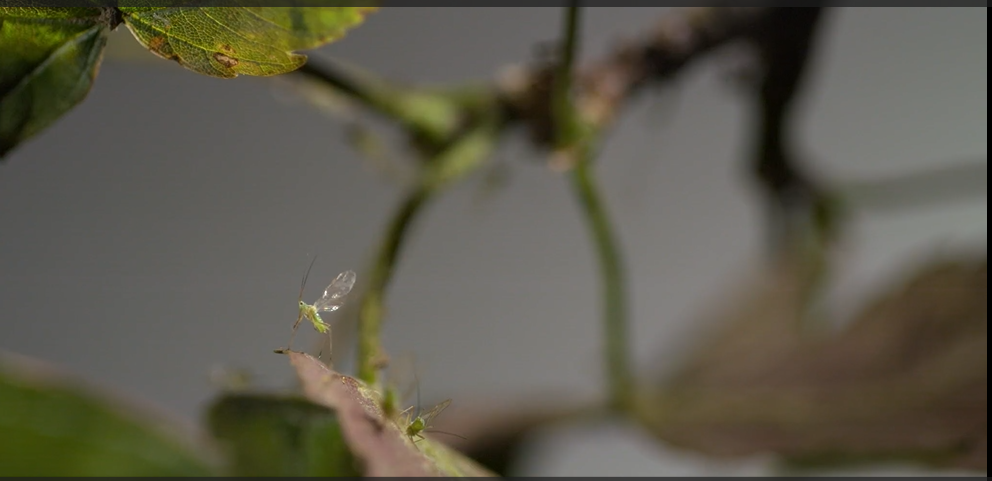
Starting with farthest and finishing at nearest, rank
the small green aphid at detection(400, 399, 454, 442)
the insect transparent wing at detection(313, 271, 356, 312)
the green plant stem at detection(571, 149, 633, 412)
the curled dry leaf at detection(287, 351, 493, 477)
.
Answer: the green plant stem at detection(571, 149, 633, 412) < the insect transparent wing at detection(313, 271, 356, 312) < the small green aphid at detection(400, 399, 454, 442) < the curled dry leaf at detection(287, 351, 493, 477)

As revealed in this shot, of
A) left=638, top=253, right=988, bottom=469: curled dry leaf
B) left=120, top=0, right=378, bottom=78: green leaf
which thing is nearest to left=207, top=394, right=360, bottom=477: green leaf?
left=120, top=0, right=378, bottom=78: green leaf

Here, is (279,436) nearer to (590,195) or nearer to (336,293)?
(336,293)

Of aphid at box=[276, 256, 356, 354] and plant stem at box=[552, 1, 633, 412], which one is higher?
plant stem at box=[552, 1, 633, 412]

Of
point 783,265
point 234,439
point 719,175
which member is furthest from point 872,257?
point 234,439

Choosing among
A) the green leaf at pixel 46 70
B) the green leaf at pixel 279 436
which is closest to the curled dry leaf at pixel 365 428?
the green leaf at pixel 279 436

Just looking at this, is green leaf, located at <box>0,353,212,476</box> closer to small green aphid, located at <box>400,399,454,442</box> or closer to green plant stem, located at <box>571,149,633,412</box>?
small green aphid, located at <box>400,399,454,442</box>

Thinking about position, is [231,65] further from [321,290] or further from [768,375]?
[768,375]

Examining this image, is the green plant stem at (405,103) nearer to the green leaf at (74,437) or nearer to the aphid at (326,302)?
the aphid at (326,302)
